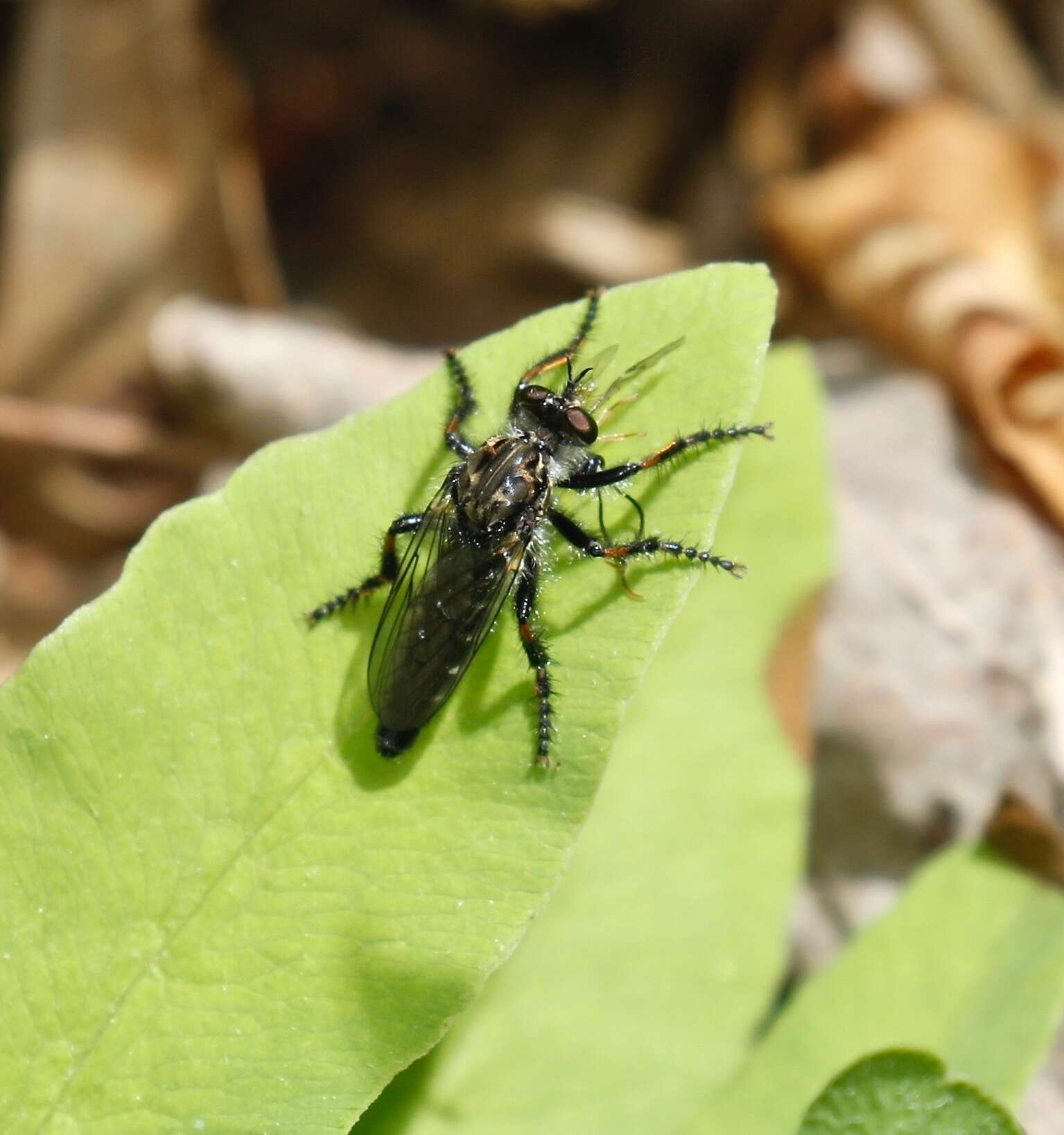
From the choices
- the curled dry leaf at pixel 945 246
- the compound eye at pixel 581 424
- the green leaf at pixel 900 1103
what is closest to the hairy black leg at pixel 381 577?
the compound eye at pixel 581 424

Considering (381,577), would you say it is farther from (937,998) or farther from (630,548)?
(937,998)

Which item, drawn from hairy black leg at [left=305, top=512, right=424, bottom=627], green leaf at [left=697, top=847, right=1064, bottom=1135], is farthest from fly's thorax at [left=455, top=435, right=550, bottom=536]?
green leaf at [left=697, top=847, right=1064, bottom=1135]

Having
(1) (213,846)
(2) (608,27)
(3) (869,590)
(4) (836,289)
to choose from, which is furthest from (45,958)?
(2) (608,27)

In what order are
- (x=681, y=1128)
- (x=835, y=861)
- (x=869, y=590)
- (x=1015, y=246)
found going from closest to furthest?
(x=681, y=1128)
(x=835, y=861)
(x=869, y=590)
(x=1015, y=246)

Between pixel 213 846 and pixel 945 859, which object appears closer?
pixel 213 846

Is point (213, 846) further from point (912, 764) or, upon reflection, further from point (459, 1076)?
point (912, 764)

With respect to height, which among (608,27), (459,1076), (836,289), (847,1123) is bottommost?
(847,1123)

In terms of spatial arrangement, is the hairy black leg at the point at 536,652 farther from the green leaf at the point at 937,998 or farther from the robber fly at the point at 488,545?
the green leaf at the point at 937,998

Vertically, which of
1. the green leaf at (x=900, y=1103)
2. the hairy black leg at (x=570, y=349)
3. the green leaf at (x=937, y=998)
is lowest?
the green leaf at (x=900, y=1103)
